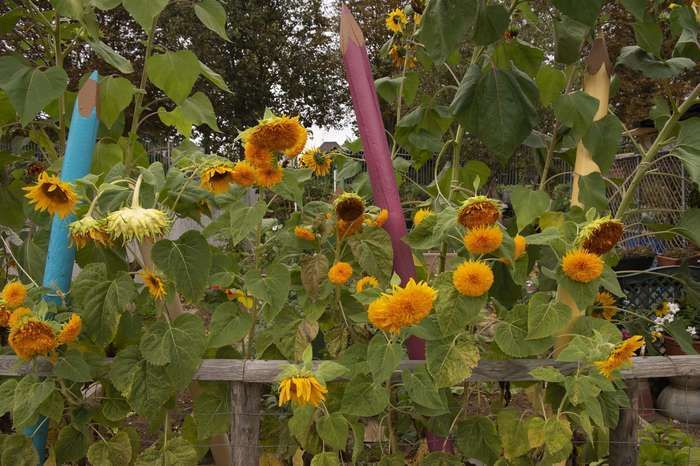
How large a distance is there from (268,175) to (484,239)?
40 centimetres

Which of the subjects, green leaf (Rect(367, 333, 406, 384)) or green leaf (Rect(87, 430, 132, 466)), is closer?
green leaf (Rect(367, 333, 406, 384))

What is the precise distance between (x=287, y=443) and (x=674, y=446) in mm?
1402

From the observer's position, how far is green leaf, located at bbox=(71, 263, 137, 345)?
117cm

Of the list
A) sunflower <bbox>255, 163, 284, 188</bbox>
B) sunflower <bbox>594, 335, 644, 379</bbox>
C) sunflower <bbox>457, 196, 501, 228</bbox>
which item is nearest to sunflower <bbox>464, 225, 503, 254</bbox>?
sunflower <bbox>457, 196, 501, 228</bbox>

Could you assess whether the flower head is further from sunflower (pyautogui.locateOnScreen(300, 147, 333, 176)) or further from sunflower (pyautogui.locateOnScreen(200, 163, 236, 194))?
sunflower (pyautogui.locateOnScreen(300, 147, 333, 176))

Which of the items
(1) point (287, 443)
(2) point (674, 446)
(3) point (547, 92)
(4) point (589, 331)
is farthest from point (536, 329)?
(2) point (674, 446)

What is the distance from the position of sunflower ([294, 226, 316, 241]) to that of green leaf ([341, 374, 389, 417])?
0.30m

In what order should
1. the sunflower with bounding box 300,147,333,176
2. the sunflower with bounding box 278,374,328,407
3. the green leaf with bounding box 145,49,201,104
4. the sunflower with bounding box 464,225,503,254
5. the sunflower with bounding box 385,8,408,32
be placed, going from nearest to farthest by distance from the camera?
1. the sunflower with bounding box 278,374,328,407
2. the sunflower with bounding box 464,225,503,254
3. the green leaf with bounding box 145,49,201,104
4. the sunflower with bounding box 300,147,333,176
5. the sunflower with bounding box 385,8,408,32

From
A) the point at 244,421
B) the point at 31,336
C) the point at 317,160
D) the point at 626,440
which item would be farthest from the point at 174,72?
the point at 626,440

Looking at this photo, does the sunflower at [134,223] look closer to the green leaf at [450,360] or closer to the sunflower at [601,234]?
the green leaf at [450,360]

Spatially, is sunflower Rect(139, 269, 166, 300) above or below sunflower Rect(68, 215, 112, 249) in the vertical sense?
below

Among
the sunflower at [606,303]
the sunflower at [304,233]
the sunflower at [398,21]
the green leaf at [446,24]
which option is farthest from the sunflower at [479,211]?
the sunflower at [398,21]

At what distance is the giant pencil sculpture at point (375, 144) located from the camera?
4.45 feet

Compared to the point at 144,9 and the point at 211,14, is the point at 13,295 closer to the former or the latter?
the point at 144,9
